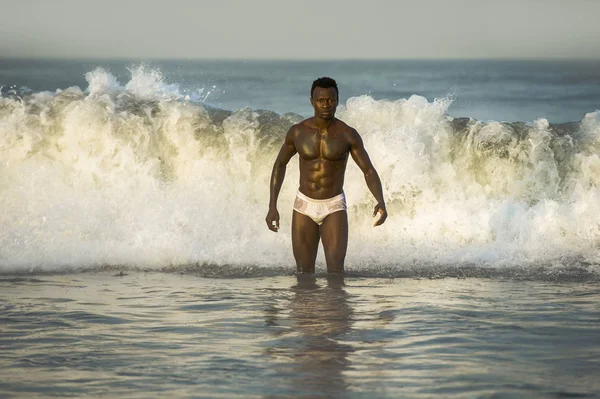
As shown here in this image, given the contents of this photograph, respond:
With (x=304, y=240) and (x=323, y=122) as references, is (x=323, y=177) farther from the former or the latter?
(x=304, y=240)

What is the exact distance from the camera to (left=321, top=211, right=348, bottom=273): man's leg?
31.9ft

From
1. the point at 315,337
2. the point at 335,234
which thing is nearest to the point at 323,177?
the point at 335,234

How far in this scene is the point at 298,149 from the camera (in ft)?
32.1

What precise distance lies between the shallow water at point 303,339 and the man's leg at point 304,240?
0.19 m

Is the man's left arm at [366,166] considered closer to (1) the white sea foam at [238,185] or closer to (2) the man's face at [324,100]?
(2) the man's face at [324,100]

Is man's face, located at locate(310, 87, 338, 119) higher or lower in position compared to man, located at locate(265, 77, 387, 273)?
higher

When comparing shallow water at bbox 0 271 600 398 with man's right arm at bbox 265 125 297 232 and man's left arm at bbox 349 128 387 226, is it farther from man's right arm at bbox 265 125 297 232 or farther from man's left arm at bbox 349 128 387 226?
man's left arm at bbox 349 128 387 226

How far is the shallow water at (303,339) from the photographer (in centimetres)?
630

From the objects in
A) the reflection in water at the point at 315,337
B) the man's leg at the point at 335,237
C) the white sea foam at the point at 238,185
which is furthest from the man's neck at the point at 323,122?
the white sea foam at the point at 238,185

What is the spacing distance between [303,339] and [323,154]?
2653 mm

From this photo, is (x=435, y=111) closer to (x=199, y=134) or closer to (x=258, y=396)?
(x=199, y=134)

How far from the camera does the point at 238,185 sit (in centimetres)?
1460

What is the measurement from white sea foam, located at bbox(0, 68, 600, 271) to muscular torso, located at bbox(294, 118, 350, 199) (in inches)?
76.8

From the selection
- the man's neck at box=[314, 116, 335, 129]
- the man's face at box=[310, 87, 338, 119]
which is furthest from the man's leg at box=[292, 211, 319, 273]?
the man's face at box=[310, 87, 338, 119]
